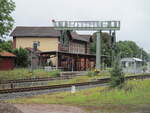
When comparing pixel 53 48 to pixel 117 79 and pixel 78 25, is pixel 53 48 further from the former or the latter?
pixel 117 79

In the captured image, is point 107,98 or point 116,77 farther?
point 116,77

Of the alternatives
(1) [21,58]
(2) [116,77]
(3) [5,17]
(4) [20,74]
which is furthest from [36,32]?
(2) [116,77]

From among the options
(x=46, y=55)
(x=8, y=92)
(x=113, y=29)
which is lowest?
(x=8, y=92)

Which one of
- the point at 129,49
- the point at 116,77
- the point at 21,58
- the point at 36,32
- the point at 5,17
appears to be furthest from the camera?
the point at 129,49

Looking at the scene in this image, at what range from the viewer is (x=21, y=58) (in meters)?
66.3

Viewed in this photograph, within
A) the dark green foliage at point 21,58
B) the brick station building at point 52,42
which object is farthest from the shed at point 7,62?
the brick station building at point 52,42

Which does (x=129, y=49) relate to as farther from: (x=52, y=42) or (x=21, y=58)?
(x=21, y=58)

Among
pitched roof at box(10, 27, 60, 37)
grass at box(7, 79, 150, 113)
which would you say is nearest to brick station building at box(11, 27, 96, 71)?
pitched roof at box(10, 27, 60, 37)

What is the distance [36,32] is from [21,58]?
56.2 ft

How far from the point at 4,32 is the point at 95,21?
30.7m

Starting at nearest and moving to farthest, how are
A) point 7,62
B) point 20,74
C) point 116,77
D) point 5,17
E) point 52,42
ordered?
point 116,77, point 5,17, point 20,74, point 7,62, point 52,42

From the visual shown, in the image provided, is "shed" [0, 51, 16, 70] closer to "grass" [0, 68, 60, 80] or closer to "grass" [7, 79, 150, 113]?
"grass" [0, 68, 60, 80]

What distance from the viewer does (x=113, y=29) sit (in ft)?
214

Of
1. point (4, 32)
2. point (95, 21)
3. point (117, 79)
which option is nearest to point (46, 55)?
point (95, 21)
